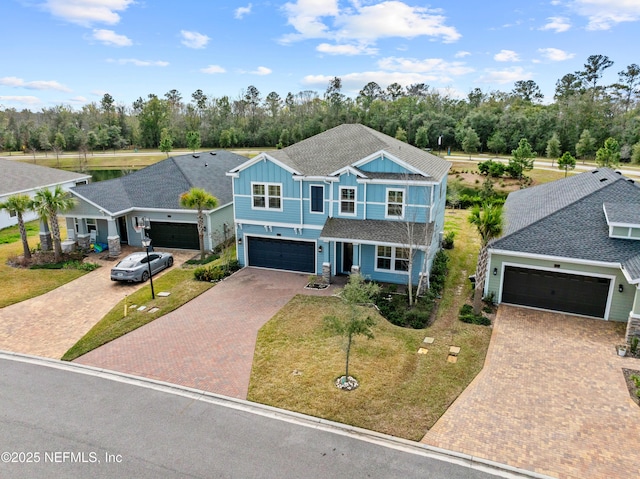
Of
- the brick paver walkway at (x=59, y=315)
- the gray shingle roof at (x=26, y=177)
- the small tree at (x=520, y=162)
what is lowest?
the brick paver walkway at (x=59, y=315)

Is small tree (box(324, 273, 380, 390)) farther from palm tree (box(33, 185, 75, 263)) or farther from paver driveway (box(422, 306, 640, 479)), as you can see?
palm tree (box(33, 185, 75, 263))

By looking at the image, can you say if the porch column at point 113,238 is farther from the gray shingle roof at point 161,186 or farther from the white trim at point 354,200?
the white trim at point 354,200

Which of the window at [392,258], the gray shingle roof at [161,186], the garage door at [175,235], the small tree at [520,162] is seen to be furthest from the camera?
the small tree at [520,162]

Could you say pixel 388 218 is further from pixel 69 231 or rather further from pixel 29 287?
pixel 69 231

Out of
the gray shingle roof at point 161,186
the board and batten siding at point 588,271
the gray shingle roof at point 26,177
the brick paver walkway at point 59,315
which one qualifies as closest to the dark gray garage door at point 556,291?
the board and batten siding at point 588,271

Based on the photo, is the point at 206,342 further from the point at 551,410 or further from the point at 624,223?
the point at 624,223

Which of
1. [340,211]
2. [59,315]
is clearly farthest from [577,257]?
[59,315]

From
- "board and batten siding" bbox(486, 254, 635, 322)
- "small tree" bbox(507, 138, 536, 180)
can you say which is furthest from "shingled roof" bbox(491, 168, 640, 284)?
"small tree" bbox(507, 138, 536, 180)
